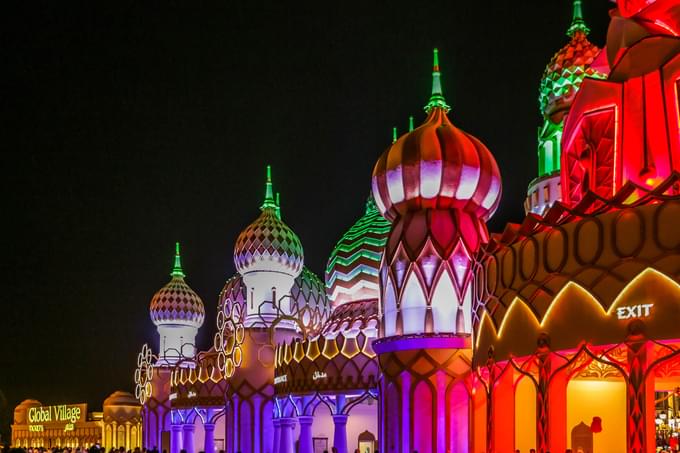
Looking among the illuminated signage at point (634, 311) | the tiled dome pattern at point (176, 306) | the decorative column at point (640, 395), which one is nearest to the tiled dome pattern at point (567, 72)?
→ the illuminated signage at point (634, 311)

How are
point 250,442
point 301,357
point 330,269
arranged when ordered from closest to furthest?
1. point 301,357
2. point 250,442
3. point 330,269

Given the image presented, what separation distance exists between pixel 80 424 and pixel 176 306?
2025cm

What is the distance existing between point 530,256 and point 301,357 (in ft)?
56.5

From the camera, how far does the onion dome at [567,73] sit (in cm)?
3544

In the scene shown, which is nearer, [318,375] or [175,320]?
[318,375]

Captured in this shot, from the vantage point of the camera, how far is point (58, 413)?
72438mm

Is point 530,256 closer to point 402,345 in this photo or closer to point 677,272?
point 677,272

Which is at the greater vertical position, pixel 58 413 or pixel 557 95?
pixel 557 95

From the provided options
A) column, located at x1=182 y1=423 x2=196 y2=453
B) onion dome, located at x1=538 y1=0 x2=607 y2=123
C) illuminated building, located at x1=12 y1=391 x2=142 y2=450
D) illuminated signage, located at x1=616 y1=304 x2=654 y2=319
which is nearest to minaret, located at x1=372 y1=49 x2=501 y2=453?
onion dome, located at x1=538 y1=0 x2=607 y2=123

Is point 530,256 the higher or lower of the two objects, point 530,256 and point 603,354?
the higher

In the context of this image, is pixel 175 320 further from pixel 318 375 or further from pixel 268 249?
pixel 318 375

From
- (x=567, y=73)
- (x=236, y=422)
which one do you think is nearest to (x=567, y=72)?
(x=567, y=73)

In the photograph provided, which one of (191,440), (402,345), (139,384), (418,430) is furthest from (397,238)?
(139,384)

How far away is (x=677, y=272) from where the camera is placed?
18922 mm
